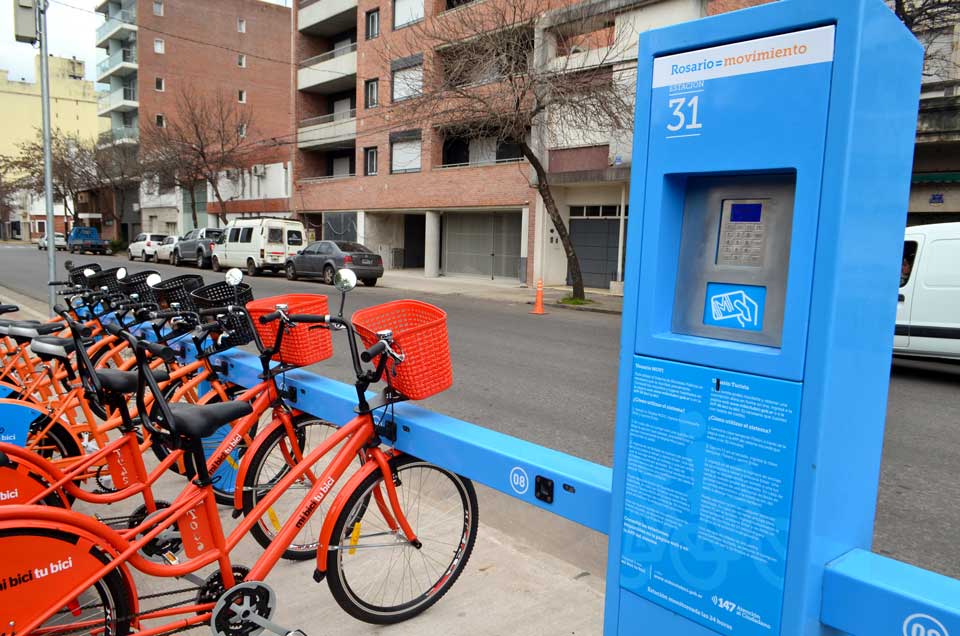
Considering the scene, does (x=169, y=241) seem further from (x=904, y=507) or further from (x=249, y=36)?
(x=904, y=507)

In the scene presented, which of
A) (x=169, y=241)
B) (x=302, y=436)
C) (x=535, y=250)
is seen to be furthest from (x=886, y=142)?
(x=169, y=241)

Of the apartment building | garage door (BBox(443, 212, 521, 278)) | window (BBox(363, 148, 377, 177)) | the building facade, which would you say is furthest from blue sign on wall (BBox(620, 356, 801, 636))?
the building facade

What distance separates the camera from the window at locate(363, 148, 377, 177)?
2980cm

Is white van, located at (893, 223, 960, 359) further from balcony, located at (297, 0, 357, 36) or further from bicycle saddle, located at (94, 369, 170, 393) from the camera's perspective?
A: balcony, located at (297, 0, 357, 36)

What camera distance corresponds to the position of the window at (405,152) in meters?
27.0

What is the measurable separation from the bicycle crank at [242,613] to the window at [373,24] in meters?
30.4

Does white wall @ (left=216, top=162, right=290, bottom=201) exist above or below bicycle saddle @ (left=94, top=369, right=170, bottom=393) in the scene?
above

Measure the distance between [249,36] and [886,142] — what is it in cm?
5870

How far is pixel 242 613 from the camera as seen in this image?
246 cm

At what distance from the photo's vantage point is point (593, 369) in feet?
28.4

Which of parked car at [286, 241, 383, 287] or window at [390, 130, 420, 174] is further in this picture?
window at [390, 130, 420, 174]

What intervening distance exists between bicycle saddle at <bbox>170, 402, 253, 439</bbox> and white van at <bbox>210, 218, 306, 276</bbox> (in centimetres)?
2160

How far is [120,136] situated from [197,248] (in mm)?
30563

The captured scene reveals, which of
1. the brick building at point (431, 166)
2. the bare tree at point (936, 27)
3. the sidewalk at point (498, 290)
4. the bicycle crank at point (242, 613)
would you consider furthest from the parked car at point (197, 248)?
the bicycle crank at point (242, 613)
